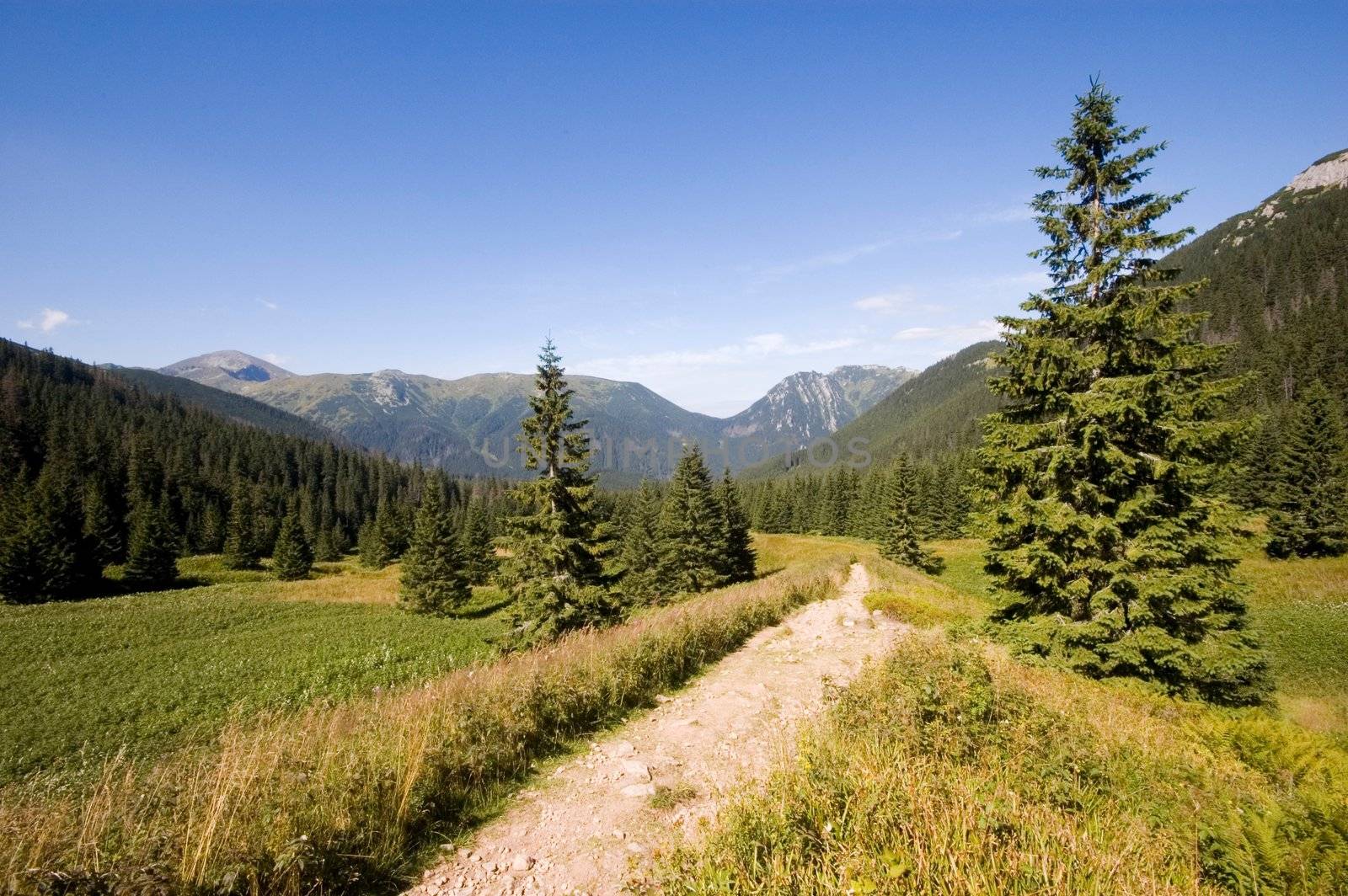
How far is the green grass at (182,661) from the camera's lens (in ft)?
47.9

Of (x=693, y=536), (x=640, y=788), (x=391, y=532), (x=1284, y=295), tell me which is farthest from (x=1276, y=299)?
(x=391, y=532)

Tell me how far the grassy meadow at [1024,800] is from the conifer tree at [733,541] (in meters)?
31.9

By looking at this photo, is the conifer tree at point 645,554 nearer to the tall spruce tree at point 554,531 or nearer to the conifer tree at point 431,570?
the conifer tree at point 431,570

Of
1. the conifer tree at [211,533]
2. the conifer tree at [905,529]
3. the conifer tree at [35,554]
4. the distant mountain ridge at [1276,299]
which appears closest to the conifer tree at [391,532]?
the conifer tree at [211,533]

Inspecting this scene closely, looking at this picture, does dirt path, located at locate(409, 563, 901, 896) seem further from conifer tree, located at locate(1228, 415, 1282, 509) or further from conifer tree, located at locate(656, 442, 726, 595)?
conifer tree, located at locate(1228, 415, 1282, 509)

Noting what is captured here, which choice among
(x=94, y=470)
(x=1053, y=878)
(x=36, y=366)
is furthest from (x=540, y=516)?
(x=36, y=366)

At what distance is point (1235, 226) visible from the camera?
587 ft

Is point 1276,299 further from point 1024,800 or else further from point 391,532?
point 391,532

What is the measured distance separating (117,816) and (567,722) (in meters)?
4.69

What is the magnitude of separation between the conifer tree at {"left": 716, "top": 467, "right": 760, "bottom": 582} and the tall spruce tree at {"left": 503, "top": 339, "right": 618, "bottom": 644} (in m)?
21.3

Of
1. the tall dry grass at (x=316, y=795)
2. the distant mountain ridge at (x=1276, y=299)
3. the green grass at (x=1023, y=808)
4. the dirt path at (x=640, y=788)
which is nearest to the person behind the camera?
the green grass at (x=1023, y=808)

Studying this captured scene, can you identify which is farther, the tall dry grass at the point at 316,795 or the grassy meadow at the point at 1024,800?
the tall dry grass at the point at 316,795

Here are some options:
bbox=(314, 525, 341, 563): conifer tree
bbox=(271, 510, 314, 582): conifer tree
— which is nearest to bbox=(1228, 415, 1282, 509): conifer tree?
bbox=(271, 510, 314, 582): conifer tree

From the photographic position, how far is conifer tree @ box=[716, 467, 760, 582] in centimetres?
A: 3969
